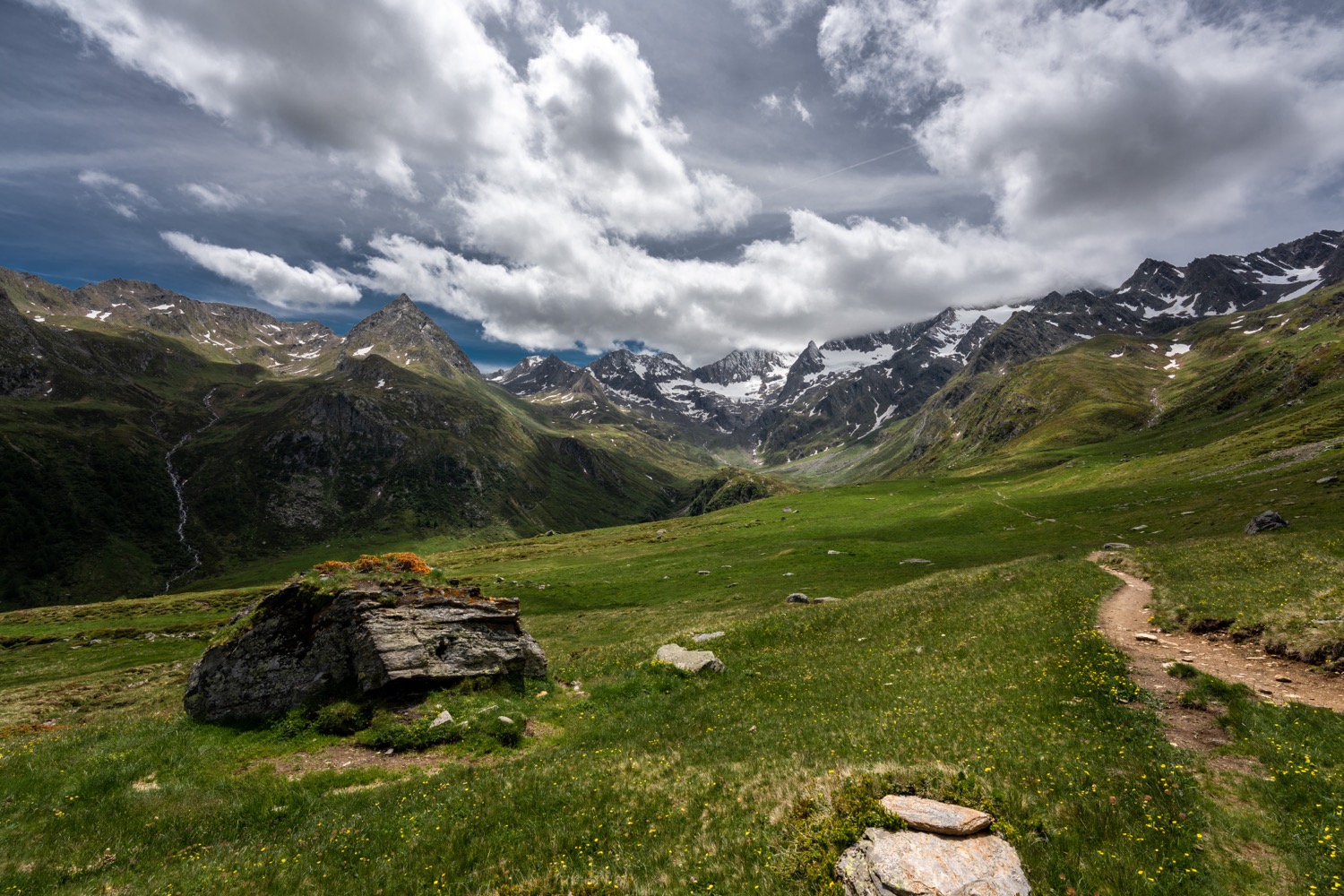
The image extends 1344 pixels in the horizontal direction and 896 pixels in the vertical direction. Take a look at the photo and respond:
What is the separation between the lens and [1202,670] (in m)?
19.4

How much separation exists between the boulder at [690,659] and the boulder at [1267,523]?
55236 mm

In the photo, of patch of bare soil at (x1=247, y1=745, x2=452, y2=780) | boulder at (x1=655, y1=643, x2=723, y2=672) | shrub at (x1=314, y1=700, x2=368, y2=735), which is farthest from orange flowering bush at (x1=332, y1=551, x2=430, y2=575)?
boulder at (x1=655, y1=643, x2=723, y2=672)

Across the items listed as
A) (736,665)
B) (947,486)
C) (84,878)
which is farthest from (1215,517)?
(947,486)

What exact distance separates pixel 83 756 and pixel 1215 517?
96805 mm

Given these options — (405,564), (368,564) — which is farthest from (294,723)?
(405,564)

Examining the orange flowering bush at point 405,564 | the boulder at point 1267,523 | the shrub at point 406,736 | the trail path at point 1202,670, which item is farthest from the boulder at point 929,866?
the boulder at point 1267,523

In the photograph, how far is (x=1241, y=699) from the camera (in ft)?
54.1

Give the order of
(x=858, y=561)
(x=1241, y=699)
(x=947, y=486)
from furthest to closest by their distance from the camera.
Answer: (x=947, y=486) < (x=858, y=561) < (x=1241, y=699)

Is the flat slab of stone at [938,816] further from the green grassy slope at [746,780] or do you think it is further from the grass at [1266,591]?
the grass at [1266,591]

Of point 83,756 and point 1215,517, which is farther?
point 1215,517

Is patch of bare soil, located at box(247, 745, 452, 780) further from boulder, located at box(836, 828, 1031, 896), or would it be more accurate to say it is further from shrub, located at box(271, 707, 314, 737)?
boulder, located at box(836, 828, 1031, 896)

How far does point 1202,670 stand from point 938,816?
57.3 ft

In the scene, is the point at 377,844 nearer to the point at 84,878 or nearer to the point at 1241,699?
the point at 84,878

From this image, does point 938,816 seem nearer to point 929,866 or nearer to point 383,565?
point 929,866
